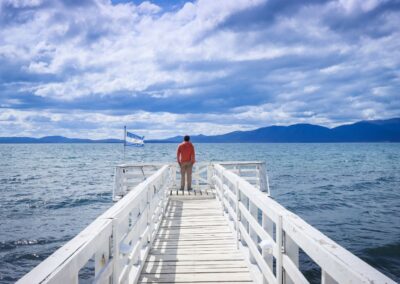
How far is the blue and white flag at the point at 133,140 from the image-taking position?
1390 cm

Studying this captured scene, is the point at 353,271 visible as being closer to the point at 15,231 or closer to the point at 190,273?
the point at 190,273

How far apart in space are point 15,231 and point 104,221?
12806 millimetres

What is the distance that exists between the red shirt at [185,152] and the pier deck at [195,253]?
3191mm

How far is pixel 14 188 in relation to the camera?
87.7ft

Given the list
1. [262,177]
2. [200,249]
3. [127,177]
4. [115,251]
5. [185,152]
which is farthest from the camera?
[262,177]

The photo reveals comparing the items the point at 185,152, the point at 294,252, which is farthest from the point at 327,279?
the point at 185,152

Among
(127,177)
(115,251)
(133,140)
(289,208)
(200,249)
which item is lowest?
(289,208)

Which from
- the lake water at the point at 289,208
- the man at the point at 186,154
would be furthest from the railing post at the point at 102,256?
the man at the point at 186,154

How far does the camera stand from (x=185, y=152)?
12234 mm

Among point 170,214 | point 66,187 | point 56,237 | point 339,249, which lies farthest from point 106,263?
point 66,187

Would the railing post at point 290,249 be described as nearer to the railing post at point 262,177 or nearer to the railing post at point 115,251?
the railing post at point 115,251

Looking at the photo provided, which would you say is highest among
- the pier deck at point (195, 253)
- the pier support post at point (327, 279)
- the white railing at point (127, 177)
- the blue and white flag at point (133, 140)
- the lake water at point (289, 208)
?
the blue and white flag at point (133, 140)

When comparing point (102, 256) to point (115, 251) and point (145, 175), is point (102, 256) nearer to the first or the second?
point (115, 251)

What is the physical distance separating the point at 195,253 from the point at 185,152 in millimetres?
6612
